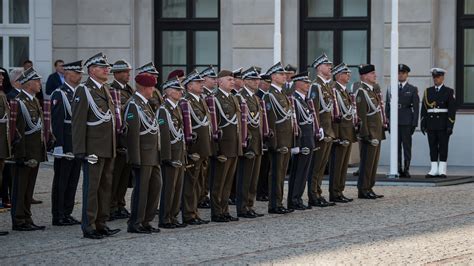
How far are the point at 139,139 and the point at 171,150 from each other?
0.61 meters

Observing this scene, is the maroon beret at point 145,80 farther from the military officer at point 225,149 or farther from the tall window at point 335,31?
the tall window at point 335,31

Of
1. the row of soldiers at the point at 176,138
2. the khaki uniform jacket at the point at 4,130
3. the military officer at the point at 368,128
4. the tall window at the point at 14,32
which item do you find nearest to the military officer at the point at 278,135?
the row of soldiers at the point at 176,138

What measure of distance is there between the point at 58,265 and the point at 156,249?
138 centimetres

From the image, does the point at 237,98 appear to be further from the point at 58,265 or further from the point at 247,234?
the point at 58,265

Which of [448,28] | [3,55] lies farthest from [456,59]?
[3,55]

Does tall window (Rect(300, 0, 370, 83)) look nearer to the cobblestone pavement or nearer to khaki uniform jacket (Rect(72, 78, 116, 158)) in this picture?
the cobblestone pavement

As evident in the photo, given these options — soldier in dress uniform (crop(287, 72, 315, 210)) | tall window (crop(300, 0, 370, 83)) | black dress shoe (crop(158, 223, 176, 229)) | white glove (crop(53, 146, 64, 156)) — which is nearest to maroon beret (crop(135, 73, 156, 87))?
white glove (crop(53, 146, 64, 156))

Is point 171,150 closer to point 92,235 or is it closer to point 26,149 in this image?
point 92,235

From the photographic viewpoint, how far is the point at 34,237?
14.6 metres

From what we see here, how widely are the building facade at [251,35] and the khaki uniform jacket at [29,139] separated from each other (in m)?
10.7

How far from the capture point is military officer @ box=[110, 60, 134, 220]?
52.2 feet

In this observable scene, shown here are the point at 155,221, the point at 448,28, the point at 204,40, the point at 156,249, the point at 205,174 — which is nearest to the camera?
the point at 156,249

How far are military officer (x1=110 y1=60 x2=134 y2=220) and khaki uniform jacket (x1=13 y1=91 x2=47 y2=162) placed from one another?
903 millimetres

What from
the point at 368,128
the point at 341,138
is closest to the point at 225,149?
the point at 341,138
